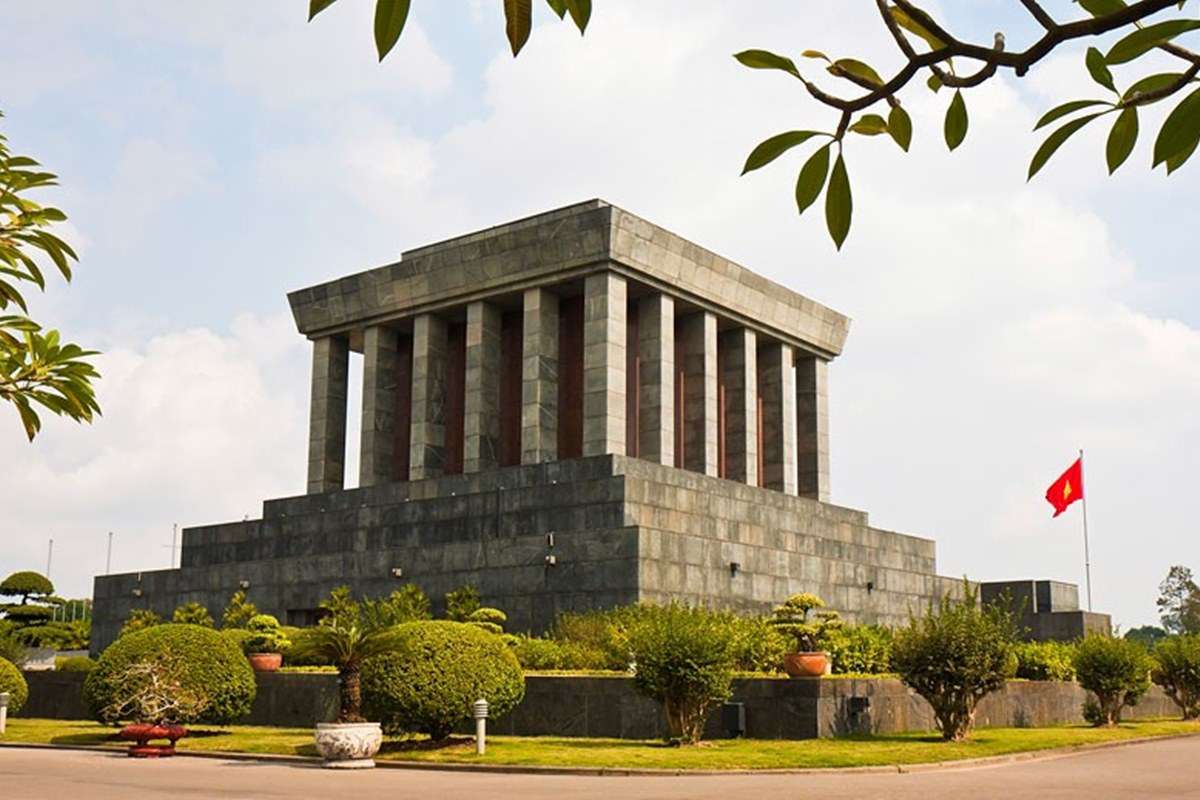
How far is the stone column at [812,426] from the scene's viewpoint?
53.8 meters

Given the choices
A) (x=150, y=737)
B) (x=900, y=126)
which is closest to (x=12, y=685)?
(x=150, y=737)

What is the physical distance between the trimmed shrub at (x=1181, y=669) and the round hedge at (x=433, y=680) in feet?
64.6

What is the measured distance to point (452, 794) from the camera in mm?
16719

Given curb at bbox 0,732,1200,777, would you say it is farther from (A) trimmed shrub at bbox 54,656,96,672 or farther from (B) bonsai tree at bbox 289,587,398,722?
(A) trimmed shrub at bbox 54,656,96,672

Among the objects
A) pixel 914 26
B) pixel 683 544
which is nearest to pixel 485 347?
pixel 683 544

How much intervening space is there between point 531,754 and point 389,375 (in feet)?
101

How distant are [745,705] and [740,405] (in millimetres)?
26074

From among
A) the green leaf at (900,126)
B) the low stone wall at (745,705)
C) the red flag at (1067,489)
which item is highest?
the red flag at (1067,489)

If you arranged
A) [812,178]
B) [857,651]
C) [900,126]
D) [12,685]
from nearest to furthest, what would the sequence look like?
[812,178], [900,126], [857,651], [12,685]

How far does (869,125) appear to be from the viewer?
3.35 metres

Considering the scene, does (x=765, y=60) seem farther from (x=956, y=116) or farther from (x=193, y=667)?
(x=193, y=667)

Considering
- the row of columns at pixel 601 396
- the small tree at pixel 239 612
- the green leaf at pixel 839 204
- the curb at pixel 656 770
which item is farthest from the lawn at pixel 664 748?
the green leaf at pixel 839 204

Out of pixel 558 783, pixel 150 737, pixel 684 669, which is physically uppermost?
pixel 684 669

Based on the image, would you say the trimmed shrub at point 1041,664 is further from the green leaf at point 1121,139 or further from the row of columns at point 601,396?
the green leaf at point 1121,139
